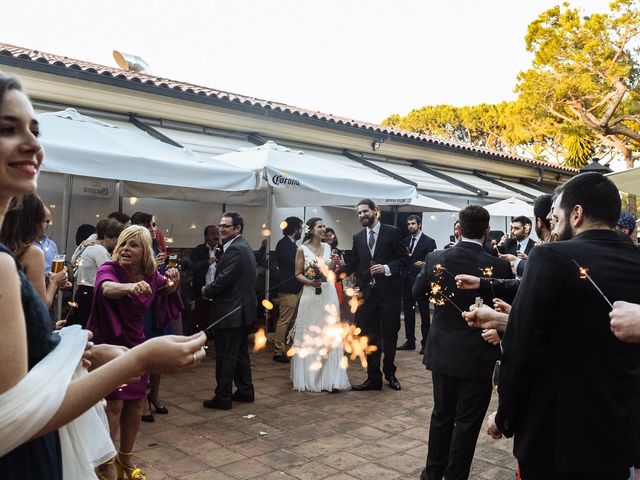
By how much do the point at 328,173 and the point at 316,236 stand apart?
986mm

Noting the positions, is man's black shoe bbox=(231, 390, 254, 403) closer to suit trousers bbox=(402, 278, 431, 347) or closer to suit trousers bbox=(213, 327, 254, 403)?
suit trousers bbox=(213, 327, 254, 403)

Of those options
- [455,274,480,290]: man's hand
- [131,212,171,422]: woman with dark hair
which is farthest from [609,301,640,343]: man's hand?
[131,212,171,422]: woman with dark hair

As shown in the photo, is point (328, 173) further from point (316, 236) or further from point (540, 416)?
point (540, 416)

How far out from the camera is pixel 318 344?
683 centimetres

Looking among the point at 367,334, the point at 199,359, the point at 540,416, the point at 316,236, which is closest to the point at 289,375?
the point at 367,334

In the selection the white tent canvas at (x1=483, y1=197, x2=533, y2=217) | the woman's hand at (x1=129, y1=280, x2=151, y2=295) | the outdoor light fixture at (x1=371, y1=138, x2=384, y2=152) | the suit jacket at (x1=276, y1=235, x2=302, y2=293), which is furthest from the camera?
the outdoor light fixture at (x1=371, y1=138, x2=384, y2=152)

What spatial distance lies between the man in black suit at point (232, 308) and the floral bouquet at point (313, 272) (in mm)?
996

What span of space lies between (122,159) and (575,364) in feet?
16.0

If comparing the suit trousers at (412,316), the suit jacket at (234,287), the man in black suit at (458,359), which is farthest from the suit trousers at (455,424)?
the suit trousers at (412,316)

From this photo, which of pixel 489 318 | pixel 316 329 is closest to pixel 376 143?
pixel 316 329

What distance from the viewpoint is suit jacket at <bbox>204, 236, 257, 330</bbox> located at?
5848mm

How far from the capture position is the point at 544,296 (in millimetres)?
2285

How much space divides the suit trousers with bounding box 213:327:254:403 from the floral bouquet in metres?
1.14

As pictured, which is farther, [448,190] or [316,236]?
[448,190]
